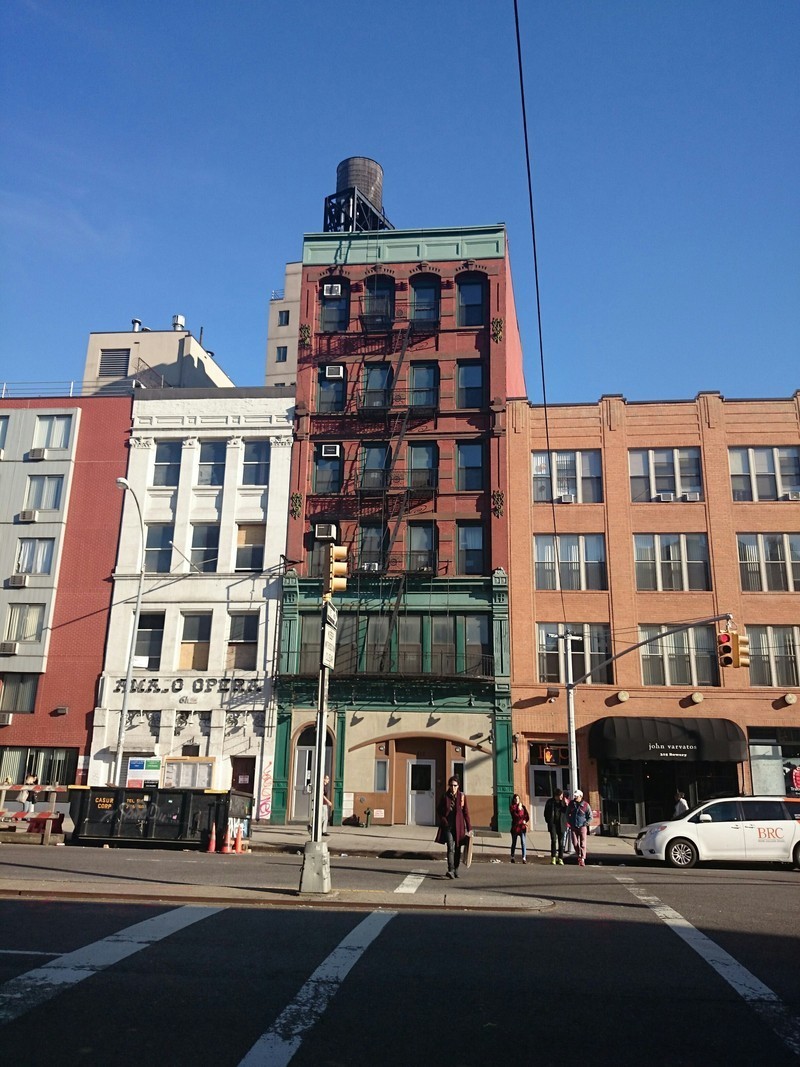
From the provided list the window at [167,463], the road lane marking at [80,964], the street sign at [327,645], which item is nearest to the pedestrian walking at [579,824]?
the street sign at [327,645]

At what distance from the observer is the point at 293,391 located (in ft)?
129

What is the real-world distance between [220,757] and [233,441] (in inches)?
519

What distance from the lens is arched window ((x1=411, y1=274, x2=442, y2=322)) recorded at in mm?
39250

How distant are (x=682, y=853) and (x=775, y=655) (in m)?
14.6

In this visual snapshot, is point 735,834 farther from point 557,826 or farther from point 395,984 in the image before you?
point 395,984

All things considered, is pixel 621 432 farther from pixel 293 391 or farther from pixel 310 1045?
pixel 310 1045

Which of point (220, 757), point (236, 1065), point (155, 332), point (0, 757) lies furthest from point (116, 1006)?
point (155, 332)

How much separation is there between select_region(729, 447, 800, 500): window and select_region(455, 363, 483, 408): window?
1053 cm

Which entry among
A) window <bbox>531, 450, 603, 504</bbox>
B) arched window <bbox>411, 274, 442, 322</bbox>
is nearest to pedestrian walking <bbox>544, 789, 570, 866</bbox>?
window <bbox>531, 450, 603, 504</bbox>

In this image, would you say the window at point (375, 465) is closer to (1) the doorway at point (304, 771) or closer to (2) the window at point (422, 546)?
(2) the window at point (422, 546)

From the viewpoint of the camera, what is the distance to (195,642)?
36.5m

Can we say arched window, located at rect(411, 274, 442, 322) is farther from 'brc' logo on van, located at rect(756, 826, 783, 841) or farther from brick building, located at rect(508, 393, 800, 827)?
'brc' logo on van, located at rect(756, 826, 783, 841)

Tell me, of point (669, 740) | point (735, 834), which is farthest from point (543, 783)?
point (735, 834)

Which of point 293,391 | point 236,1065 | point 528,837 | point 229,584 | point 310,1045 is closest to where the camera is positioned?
point 236,1065
